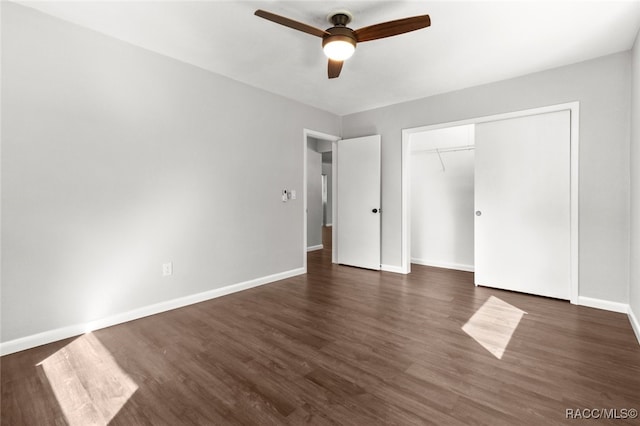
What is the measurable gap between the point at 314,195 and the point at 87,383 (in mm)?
5409

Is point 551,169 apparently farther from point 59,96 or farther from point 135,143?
point 59,96

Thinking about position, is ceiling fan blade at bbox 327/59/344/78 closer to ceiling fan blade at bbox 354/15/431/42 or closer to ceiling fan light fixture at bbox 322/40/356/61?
ceiling fan light fixture at bbox 322/40/356/61

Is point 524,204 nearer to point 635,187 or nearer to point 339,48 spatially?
point 635,187

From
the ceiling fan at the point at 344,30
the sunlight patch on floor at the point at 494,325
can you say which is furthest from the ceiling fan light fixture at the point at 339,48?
the sunlight patch on floor at the point at 494,325

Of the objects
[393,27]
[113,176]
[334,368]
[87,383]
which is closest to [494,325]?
[334,368]

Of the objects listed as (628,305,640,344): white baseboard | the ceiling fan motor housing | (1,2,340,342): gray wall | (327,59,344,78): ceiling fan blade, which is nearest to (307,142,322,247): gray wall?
(1,2,340,342): gray wall

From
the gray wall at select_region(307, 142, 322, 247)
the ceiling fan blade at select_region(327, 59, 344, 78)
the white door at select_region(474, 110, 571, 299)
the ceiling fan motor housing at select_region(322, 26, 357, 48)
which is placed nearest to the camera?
the ceiling fan motor housing at select_region(322, 26, 357, 48)

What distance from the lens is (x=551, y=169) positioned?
3375mm

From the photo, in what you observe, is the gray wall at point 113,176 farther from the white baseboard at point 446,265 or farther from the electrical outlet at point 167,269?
the white baseboard at point 446,265

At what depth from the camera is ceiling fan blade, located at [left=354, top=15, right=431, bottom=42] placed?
79.6 inches

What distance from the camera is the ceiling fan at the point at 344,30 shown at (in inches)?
81.0

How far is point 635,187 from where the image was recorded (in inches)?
103

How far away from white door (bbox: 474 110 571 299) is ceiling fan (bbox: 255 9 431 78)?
2.30m

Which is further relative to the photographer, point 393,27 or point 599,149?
point 599,149
